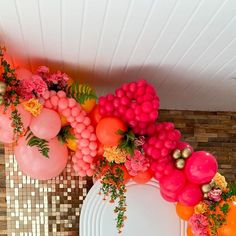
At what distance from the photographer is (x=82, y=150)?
2.17m

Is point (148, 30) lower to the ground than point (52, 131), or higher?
higher

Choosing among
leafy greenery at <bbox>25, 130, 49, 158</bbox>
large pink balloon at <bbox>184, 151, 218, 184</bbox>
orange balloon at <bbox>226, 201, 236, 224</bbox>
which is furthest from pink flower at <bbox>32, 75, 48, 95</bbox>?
orange balloon at <bbox>226, 201, 236, 224</bbox>

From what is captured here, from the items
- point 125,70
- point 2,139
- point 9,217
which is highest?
point 125,70

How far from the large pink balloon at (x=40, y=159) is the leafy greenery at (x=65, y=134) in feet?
0.07

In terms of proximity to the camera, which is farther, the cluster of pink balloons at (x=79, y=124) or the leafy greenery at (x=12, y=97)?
the cluster of pink balloons at (x=79, y=124)

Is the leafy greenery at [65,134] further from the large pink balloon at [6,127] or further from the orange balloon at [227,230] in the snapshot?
the orange balloon at [227,230]

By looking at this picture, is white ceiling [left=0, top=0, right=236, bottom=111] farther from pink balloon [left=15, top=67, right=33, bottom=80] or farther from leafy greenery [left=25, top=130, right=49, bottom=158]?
leafy greenery [left=25, top=130, right=49, bottom=158]

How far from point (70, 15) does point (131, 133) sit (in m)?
0.77

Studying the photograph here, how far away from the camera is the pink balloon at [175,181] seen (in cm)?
214

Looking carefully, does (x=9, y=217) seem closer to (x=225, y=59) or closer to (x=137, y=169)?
(x=137, y=169)

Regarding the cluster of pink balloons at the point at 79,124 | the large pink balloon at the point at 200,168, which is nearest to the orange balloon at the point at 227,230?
the large pink balloon at the point at 200,168

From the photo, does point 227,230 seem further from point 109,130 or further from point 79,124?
point 79,124

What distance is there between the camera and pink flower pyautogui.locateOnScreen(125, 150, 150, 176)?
2.21 m

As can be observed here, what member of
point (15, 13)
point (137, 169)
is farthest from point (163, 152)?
point (15, 13)
